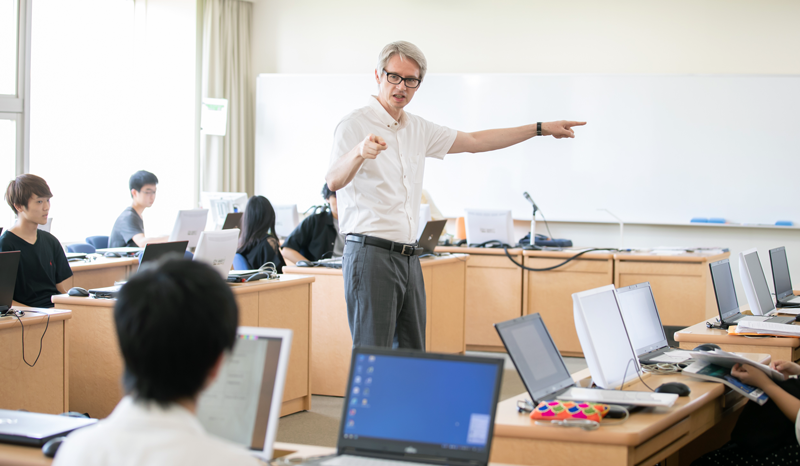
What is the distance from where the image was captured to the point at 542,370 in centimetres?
194

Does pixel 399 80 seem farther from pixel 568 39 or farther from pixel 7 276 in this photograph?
pixel 568 39

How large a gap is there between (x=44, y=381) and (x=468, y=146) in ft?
6.33

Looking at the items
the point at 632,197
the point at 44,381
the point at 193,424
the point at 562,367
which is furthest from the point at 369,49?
the point at 193,424

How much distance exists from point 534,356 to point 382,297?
0.64m

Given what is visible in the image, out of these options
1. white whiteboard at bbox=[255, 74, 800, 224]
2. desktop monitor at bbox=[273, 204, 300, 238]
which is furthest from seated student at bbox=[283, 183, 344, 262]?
white whiteboard at bbox=[255, 74, 800, 224]

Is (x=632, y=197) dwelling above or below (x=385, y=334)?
above

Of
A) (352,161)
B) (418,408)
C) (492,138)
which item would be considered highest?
(492,138)

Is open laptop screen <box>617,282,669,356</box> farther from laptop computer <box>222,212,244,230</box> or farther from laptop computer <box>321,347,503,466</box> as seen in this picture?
laptop computer <box>222,212,244,230</box>

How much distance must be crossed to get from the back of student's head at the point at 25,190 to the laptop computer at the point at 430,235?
2268 mm

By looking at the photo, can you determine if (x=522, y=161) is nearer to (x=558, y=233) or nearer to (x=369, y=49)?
(x=558, y=233)

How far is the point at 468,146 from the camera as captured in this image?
2771 millimetres

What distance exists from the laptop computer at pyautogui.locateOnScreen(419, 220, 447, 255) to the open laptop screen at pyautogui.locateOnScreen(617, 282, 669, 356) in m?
2.23

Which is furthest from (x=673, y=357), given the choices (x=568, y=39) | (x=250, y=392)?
(x=568, y=39)

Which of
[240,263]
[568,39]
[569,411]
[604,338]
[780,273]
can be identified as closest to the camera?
[569,411]
